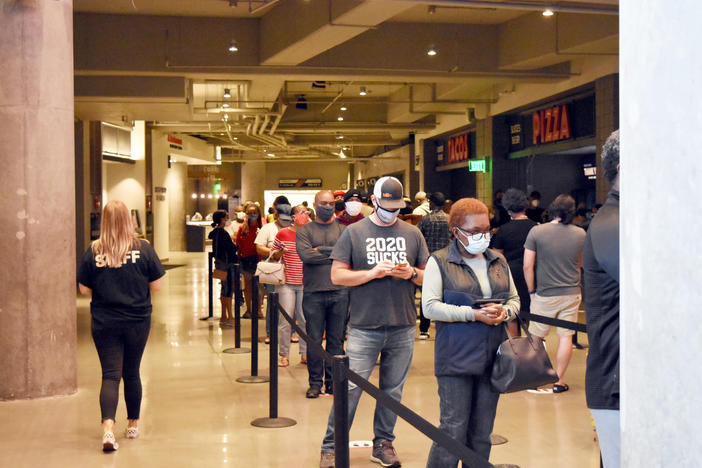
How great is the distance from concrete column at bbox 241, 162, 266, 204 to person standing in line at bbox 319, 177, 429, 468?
40359 millimetres

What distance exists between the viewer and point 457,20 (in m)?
15.4

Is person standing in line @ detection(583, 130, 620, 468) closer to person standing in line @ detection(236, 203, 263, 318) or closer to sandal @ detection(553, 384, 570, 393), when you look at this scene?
sandal @ detection(553, 384, 570, 393)

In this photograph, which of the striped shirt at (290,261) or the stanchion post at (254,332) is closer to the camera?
the stanchion post at (254,332)

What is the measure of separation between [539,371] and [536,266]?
3.81 meters

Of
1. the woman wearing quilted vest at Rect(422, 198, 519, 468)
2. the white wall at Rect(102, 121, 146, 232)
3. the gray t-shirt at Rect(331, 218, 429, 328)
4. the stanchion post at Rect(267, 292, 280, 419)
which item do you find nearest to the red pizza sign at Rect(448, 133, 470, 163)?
the white wall at Rect(102, 121, 146, 232)

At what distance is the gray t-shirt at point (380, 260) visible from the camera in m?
4.80

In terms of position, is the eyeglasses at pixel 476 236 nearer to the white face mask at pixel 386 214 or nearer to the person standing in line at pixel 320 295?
the white face mask at pixel 386 214

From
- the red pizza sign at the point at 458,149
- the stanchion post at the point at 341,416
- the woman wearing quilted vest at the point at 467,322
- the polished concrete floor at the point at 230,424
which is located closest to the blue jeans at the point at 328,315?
the polished concrete floor at the point at 230,424

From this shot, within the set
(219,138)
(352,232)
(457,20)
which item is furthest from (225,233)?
(219,138)

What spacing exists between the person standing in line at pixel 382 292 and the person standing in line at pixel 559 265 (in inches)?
97.0

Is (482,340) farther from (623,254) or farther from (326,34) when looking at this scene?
(326,34)

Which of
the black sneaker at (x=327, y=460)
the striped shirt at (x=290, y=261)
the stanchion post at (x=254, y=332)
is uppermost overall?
the striped shirt at (x=290, y=261)

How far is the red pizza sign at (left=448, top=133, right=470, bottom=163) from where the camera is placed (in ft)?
74.2

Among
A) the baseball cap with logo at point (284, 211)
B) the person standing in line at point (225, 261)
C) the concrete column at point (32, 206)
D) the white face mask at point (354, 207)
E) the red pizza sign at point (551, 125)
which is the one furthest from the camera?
the red pizza sign at point (551, 125)
